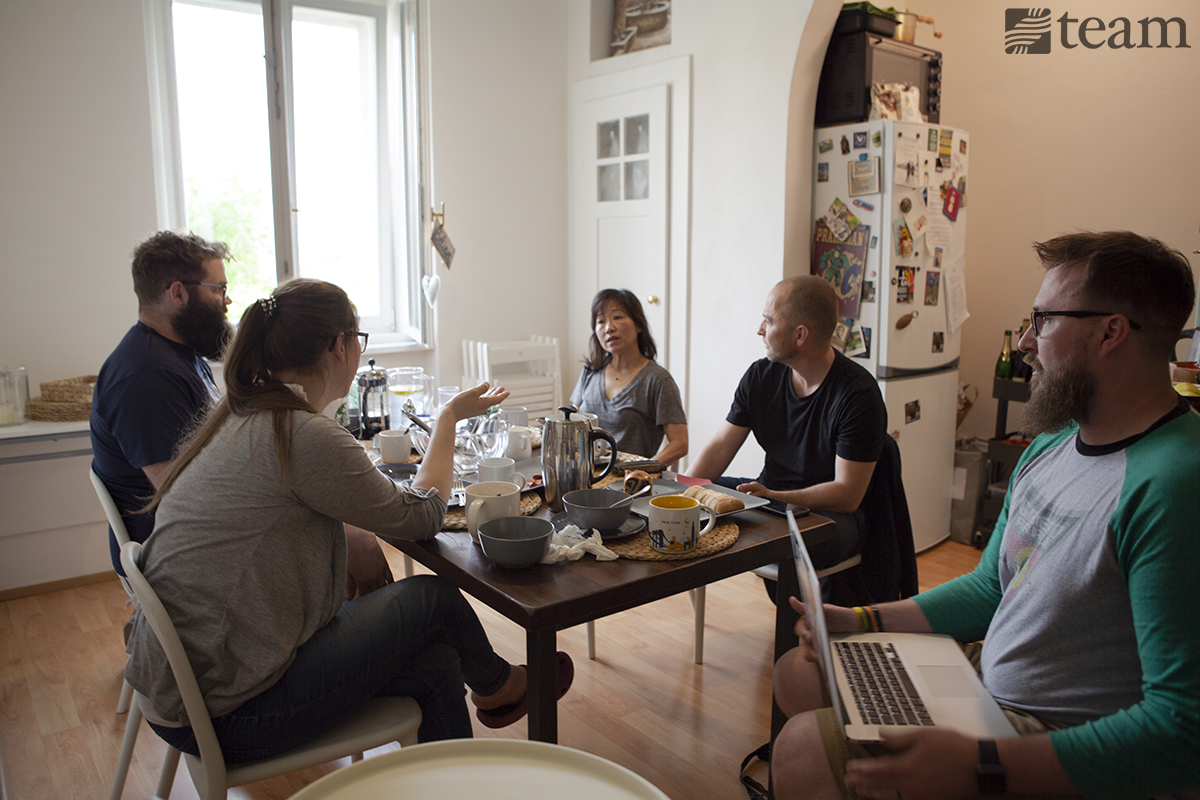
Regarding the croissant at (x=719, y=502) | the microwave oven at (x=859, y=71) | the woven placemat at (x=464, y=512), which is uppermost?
the microwave oven at (x=859, y=71)

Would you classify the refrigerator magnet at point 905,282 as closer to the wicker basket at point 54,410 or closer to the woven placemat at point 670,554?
the woven placemat at point 670,554

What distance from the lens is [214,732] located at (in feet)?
4.32

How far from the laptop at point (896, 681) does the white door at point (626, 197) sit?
267cm

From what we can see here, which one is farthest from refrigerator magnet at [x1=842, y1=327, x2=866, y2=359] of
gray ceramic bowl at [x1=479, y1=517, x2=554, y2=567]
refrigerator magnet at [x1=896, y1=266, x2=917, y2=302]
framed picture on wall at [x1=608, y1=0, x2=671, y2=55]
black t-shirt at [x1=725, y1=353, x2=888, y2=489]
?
gray ceramic bowl at [x1=479, y1=517, x2=554, y2=567]

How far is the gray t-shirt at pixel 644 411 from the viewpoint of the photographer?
2.70 m

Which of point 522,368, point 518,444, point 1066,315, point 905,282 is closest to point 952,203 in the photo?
point 905,282

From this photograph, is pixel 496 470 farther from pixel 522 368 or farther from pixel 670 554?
pixel 522 368

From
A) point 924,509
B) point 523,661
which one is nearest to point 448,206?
point 523,661

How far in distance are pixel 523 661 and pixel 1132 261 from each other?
2015mm

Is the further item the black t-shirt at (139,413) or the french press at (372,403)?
the french press at (372,403)

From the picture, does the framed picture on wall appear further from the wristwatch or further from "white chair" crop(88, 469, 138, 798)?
the wristwatch

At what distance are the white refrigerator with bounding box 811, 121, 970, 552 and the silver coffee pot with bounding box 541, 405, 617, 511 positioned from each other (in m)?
1.92

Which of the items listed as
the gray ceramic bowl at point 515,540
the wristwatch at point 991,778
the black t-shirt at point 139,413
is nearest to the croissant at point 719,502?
the gray ceramic bowl at point 515,540

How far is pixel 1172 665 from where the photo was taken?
39.7 inches
